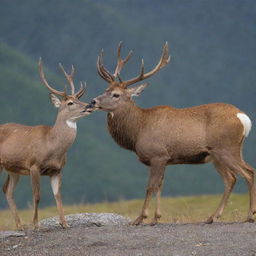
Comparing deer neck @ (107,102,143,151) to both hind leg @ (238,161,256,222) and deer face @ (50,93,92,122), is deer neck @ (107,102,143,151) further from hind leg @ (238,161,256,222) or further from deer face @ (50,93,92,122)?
hind leg @ (238,161,256,222)

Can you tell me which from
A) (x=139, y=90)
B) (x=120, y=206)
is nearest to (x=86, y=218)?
(x=139, y=90)

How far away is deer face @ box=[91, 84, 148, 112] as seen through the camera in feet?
39.2

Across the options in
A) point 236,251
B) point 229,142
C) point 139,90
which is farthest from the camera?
point 139,90

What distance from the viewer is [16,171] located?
40.0 feet

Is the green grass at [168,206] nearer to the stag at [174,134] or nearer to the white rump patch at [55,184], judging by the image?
the white rump patch at [55,184]

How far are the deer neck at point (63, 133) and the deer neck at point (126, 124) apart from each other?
632 mm

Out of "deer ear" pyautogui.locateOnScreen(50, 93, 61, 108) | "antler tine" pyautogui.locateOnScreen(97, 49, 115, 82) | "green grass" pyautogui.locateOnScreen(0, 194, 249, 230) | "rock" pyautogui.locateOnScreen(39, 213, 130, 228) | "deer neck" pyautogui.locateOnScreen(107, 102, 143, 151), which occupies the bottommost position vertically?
"green grass" pyautogui.locateOnScreen(0, 194, 249, 230)

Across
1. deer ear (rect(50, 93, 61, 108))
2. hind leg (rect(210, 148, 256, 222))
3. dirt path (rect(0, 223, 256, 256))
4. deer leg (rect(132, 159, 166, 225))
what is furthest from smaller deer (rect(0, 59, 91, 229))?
hind leg (rect(210, 148, 256, 222))

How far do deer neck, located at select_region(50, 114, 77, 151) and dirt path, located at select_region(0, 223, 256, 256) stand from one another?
1.44 meters

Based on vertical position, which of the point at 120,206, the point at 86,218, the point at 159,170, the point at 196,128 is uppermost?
the point at 196,128

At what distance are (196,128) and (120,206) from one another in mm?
11277

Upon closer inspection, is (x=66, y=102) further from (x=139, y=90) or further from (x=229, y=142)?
(x=229, y=142)

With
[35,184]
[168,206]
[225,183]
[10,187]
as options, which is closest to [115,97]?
[35,184]

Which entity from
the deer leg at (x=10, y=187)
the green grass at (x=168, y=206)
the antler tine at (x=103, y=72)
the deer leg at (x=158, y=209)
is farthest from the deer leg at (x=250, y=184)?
the green grass at (x=168, y=206)
